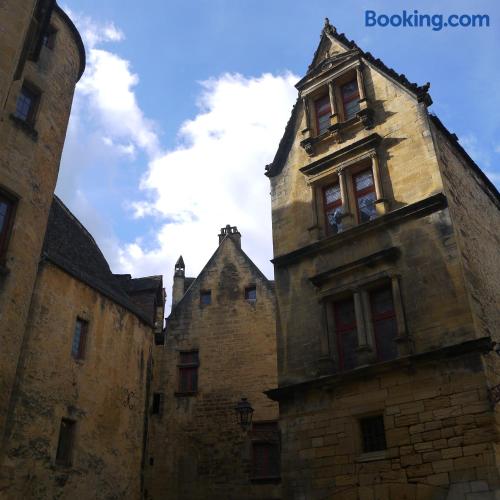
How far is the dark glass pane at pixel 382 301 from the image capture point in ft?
33.7

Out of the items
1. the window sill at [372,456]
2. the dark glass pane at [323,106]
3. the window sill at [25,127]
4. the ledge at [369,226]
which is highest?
the dark glass pane at [323,106]

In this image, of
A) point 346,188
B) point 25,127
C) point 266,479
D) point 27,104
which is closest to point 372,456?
point 346,188

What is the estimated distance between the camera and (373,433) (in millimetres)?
9391

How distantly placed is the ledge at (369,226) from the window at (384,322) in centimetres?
129

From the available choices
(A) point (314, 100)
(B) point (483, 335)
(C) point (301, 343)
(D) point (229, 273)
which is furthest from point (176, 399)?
(B) point (483, 335)

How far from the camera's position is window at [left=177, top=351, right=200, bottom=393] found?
19.1 m

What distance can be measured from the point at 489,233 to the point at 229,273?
1082cm

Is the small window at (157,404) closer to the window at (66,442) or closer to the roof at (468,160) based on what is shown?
the window at (66,442)

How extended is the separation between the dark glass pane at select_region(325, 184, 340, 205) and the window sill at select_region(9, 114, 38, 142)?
6.80 metres

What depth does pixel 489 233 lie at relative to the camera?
12141mm

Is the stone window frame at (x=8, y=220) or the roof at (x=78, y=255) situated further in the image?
the roof at (x=78, y=255)

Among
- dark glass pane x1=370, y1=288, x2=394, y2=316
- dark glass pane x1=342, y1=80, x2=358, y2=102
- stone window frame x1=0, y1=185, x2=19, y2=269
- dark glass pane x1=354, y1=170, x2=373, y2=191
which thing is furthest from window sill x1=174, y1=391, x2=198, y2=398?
dark glass pane x1=342, y1=80, x2=358, y2=102

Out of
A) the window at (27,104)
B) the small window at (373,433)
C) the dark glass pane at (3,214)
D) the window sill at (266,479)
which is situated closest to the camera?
the small window at (373,433)

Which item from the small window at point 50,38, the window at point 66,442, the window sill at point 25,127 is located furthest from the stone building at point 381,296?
the small window at point 50,38
